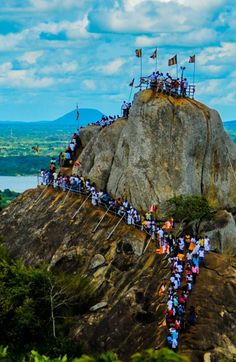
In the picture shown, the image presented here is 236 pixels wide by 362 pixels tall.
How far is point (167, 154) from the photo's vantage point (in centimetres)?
5531

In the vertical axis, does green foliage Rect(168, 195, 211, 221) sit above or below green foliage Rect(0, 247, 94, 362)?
above

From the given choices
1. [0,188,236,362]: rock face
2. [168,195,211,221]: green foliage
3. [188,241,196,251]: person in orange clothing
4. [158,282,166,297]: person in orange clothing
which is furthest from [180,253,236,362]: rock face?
[168,195,211,221]: green foliage

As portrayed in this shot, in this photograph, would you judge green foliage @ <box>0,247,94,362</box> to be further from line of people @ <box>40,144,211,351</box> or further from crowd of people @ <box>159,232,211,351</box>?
crowd of people @ <box>159,232,211,351</box>

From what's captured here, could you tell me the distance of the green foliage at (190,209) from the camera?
50625 mm

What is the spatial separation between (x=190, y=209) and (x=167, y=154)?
650cm

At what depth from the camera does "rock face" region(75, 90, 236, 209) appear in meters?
55.2

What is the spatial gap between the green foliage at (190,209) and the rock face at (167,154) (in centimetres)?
275

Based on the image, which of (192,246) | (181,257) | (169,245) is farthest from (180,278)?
(169,245)

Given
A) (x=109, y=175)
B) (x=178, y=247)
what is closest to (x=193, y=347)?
(x=178, y=247)

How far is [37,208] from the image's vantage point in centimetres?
6206

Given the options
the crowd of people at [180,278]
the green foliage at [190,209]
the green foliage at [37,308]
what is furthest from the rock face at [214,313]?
the green foliage at [37,308]

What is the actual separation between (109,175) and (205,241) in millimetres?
17231

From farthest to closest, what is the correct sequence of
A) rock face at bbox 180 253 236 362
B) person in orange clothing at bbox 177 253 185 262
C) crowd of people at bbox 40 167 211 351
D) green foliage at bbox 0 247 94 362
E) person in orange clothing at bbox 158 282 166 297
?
1. person in orange clothing at bbox 177 253 185 262
2. green foliage at bbox 0 247 94 362
3. person in orange clothing at bbox 158 282 166 297
4. crowd of people at bbox 40 167 211 351
5. rock face at bbox 180 253 236 362

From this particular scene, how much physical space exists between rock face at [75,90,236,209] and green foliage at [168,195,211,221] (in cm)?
275
